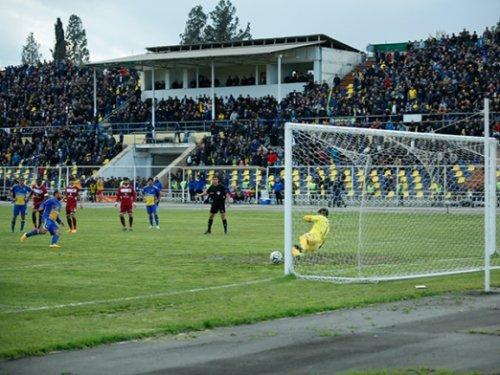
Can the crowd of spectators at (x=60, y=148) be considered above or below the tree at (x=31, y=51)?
below

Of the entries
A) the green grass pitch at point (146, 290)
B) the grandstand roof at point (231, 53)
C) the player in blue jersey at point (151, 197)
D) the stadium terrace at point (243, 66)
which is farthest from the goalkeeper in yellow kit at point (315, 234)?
the grandstand roof at point (231, 53)

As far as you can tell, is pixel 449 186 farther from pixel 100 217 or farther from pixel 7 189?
pixel 7 189

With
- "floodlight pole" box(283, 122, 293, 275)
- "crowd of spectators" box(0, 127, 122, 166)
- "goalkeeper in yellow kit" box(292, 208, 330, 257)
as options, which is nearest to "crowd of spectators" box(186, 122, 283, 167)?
"crowd of spectators" box(0, 127, 122, 166)

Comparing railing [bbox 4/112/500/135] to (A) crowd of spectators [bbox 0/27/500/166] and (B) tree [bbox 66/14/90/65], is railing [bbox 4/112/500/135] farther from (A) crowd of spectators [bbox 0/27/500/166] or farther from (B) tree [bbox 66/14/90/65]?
(B) tree [bbox 66/14/90/65]

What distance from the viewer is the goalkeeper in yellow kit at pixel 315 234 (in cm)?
2141

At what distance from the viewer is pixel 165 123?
68.3m

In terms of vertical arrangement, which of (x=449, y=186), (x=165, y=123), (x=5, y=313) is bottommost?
(x=5, y=313)

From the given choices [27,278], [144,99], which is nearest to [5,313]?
[27,278]

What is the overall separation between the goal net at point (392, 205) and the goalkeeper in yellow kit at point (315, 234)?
0.12 ft

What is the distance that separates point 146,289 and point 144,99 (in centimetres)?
5874

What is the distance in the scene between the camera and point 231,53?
222 ft

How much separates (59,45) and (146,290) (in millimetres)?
111947

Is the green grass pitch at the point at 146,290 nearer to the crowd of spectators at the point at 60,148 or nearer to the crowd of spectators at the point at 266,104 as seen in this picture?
the crowd of spectators at the point at 266,104

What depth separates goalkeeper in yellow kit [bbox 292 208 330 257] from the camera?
2141cm
